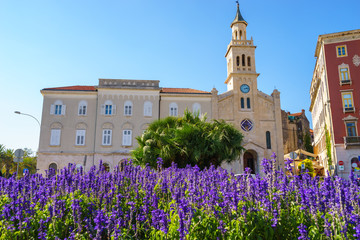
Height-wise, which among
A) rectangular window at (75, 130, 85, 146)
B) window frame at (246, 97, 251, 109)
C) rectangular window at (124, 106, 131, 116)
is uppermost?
window frame at (246, 97, 251, 109)

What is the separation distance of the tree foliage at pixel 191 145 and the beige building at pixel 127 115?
1590 cm

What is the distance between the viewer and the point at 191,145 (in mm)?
17047

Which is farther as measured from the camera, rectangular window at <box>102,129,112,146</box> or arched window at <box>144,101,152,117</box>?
arched window at <box>144,101,152,117</box>

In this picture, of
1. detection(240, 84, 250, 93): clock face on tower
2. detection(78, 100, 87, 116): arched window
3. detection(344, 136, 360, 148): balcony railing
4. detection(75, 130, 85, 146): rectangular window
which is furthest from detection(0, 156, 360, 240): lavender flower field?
detection(240, 84, 250, 93): clock face on tower

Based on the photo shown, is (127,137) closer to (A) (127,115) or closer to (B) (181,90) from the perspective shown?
(A) (127,115)

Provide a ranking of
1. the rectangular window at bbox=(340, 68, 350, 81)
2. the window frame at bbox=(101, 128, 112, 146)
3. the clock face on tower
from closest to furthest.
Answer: the rectangular window at bbox=(340, 68, 350, 81) → the window frame at bbox=(101, 128, 112, 146) → the clock face on tower

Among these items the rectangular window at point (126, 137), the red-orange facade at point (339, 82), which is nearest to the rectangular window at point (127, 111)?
the rectangular window at point (126, 137)

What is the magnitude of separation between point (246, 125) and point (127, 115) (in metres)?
14.5

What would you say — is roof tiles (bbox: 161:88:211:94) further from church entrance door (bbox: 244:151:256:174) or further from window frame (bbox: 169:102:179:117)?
church entrance door (bbox: 244:151:256:174)

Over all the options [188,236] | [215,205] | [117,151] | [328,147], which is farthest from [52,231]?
[328,147]

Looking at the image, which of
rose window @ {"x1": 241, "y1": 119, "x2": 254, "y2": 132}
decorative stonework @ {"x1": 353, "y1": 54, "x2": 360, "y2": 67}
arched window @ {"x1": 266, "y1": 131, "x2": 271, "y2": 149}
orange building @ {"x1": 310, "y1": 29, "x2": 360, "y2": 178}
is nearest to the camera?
orange building @ {"x1": 310, "y1": 29, "x2": 360, "y2": 178}

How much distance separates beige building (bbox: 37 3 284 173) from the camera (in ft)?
112

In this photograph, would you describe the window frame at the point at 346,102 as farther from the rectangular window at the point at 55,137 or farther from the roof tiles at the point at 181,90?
the rectangular window at the point at 55,137

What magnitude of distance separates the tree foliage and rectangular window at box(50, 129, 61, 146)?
62.0ft
